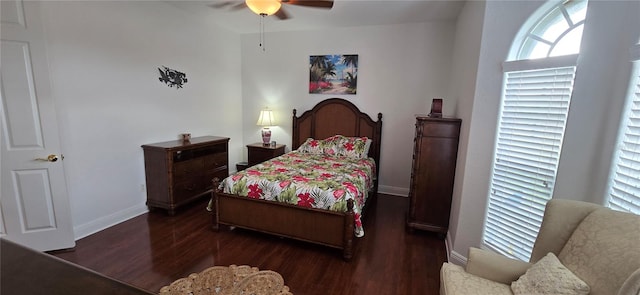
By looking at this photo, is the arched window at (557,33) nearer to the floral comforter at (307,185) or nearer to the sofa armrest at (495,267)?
the sofa armrest at (495,267)

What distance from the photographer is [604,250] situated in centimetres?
119

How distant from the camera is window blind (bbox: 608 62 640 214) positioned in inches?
50.5

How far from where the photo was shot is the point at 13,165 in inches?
83.8

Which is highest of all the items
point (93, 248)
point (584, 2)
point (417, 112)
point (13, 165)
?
point (584, 2)

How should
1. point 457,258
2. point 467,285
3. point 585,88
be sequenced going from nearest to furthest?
point 467,285
point 585,88
point 457,258

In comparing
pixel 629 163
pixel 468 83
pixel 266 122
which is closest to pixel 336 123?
pixel 266 122

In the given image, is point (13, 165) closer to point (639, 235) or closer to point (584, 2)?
point (639, 235)

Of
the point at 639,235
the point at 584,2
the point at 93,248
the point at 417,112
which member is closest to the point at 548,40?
the point at 584,2

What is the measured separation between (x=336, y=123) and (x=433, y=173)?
6.57 ft

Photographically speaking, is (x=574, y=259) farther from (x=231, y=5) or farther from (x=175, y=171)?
(x=231, y=5)

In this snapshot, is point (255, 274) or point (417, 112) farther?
point (417, 112)

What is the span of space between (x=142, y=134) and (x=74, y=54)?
105 cm

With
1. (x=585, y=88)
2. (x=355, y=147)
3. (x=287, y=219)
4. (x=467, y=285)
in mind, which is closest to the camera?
(x=467, y=285)

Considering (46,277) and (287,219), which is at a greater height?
(46,277)
